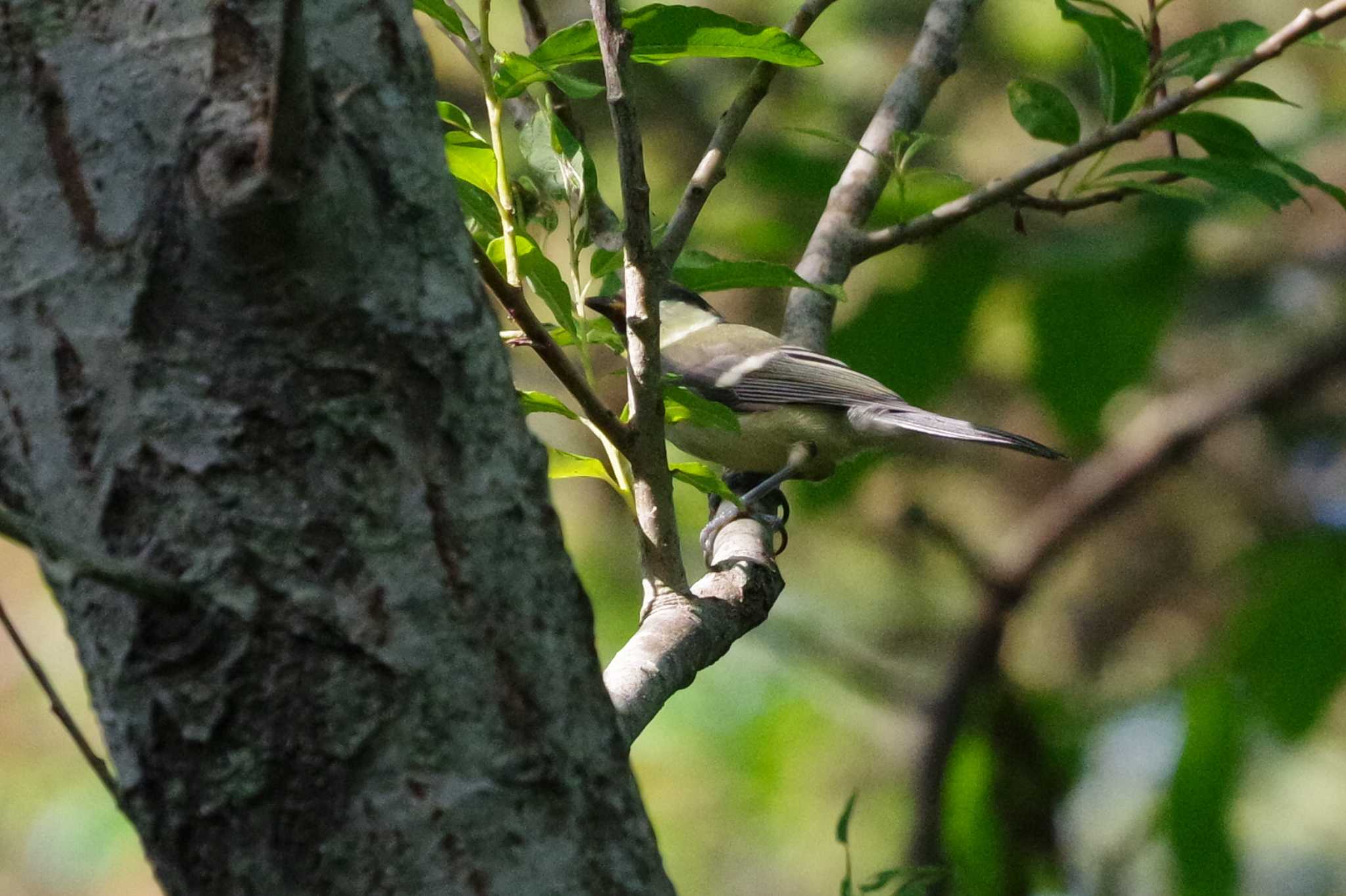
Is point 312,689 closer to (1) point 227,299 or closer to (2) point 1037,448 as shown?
(1) point 227,299

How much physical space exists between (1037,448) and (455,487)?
236 cm

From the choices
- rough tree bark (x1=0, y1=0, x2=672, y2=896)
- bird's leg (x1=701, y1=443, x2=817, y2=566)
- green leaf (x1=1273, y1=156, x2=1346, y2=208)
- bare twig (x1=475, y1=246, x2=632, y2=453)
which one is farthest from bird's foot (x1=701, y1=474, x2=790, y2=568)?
rough tree bark (x1=0, y1=0, x2=672, y2=896)

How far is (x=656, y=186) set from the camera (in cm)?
561

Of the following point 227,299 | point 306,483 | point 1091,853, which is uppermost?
point 1091,853

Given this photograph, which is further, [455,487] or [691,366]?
[691,366]

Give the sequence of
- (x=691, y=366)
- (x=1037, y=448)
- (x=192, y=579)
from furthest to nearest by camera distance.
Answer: (x=691, y=366), (x=1037, y=448), (x=192, y=579)

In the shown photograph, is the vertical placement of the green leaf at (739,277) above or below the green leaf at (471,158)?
below

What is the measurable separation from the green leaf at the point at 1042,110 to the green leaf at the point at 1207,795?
1.21 m

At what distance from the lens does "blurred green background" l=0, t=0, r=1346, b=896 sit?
4.39m

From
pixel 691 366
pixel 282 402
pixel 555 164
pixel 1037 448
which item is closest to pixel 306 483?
pixel 282 402

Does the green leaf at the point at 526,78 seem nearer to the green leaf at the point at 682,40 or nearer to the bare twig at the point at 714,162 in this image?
the green leaf at the point at 682,40

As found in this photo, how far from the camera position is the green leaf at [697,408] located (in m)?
1.61

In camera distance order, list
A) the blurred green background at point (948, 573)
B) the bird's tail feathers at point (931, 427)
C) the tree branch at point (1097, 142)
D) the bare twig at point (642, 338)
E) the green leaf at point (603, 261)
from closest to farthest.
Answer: the bare twig at point (642, 338), the green leaf at point (603, 261), the tree branch at point (1097, 142), the bird's tail feathers at point (931, 427), the blurred green background at point (948, 573)

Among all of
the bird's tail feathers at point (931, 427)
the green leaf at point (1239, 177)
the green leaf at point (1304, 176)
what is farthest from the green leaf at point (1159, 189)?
the bird's tail feathers at point (931, 427)
